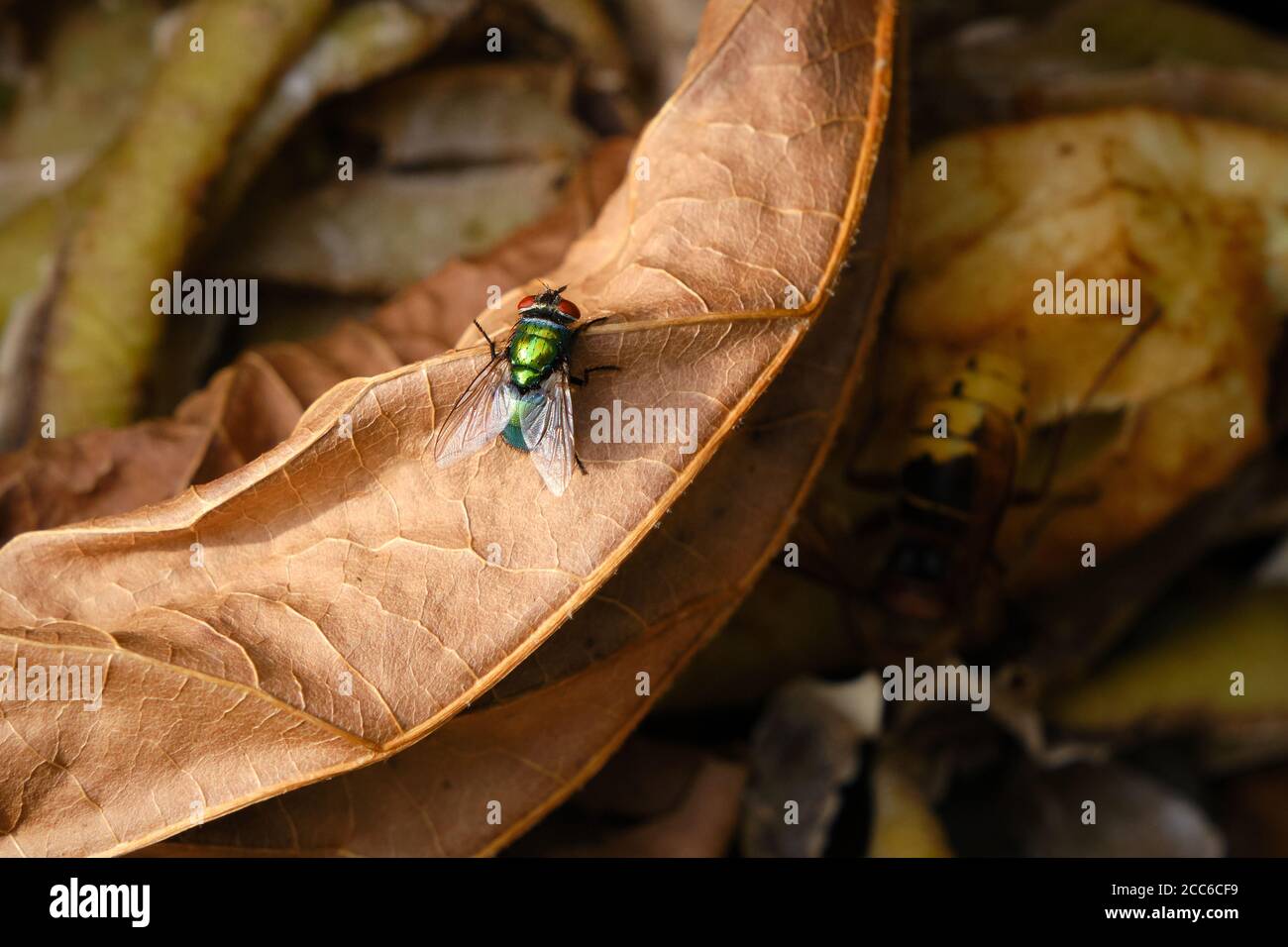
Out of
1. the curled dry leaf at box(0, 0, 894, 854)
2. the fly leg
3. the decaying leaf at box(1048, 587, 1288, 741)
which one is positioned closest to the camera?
the curled dry leaf at box(0, 0, 894, 854)

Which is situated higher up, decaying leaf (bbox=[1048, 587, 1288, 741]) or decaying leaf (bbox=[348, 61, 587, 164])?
decaying leaf (bbox=[348, 61, 587, 164])

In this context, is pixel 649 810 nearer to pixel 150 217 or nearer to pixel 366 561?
pixel 366 561

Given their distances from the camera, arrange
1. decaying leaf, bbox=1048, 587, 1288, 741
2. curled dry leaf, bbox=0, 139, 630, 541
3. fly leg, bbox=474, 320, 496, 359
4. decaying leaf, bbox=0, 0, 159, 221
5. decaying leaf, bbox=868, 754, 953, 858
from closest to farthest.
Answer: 1. fly leg, bbox=474, 320, 496, 359
2. curled dry leaf, bbox=0, 139, 630, 541
3. decaying leaf, bbox=868, 754, 953, 858
4. decaying leaf, bbox=1048, 587, 1288, 741
5. decaying leaf, bbox=0, 0, 159, 221

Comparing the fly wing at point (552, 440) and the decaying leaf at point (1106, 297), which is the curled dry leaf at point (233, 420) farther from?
the decaying leaf at point (1106, 297)

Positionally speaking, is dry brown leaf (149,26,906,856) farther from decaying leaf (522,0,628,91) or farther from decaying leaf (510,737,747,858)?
decaying leaf (522,0,628,91)

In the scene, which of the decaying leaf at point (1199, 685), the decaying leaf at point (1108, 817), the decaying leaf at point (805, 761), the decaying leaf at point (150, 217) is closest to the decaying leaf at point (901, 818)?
the decaying leaf at point (805, 761)

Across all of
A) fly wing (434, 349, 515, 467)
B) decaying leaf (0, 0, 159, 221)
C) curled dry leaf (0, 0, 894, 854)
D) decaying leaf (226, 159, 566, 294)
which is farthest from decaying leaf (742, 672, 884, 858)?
A: decaying leaf (0, 0, 159, 221)
